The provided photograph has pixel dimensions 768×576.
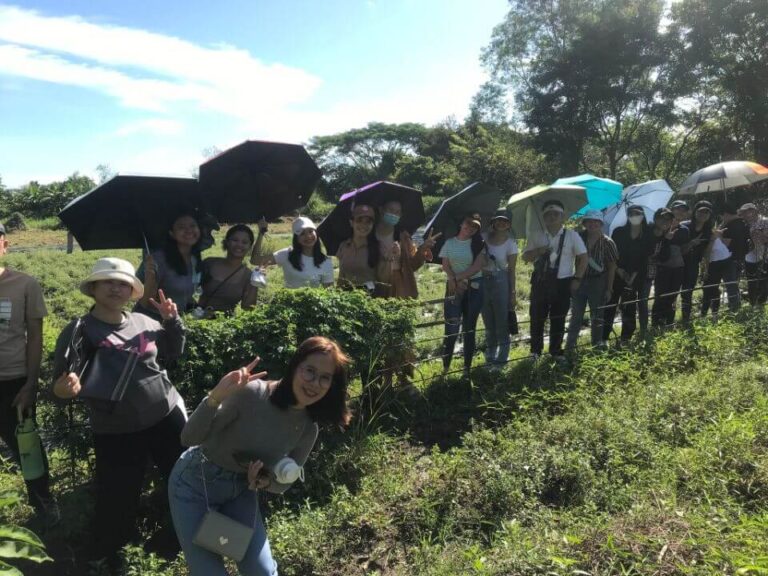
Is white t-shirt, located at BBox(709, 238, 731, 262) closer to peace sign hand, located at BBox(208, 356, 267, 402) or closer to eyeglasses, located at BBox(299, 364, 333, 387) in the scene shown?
eyeglasses, located at BBox(299, 364, 333, 387)

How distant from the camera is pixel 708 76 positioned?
2042 centimetres

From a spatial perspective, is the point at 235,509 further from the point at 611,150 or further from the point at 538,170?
the point at 538,170

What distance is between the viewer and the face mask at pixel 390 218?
543 centimetres

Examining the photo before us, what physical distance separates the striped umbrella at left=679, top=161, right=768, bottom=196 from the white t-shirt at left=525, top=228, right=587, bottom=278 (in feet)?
12.9

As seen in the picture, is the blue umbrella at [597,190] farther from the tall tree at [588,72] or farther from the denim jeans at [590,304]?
the tall tree at [588,72]

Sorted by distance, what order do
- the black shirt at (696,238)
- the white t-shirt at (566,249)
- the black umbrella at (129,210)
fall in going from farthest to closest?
the black shirt at (696,238)
the white t-shirt at (566,249)
the black umbrella at (129,210)

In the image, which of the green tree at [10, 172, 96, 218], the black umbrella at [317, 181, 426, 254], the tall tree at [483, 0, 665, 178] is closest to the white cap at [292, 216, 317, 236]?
the black umbrella at [317, 181, 426, 254]

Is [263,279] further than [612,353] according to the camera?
No

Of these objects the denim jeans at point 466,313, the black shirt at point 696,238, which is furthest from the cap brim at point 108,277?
the black shirt at point 696,238

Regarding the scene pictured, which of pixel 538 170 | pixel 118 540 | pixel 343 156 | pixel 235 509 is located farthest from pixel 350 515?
pixel 343 156

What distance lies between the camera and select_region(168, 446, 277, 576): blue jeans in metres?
2.69

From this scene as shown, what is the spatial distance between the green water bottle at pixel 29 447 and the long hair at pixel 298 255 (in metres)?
2.41

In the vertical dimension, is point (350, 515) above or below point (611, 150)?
below

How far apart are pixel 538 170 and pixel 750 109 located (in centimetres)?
1009
